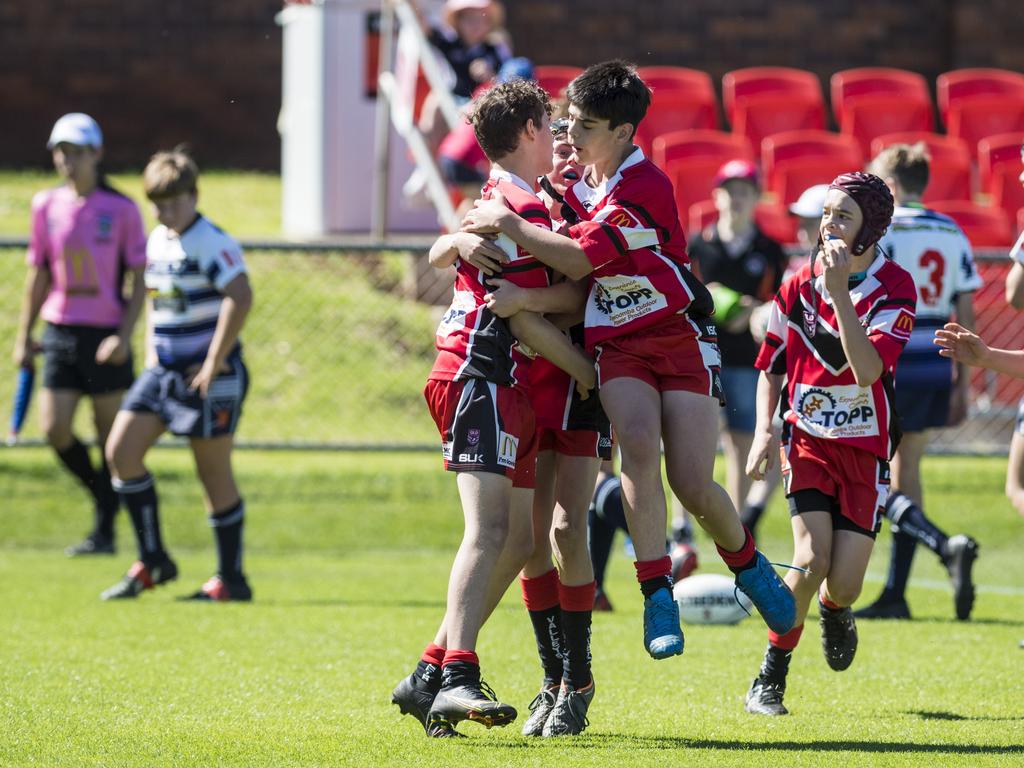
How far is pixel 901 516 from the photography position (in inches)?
288

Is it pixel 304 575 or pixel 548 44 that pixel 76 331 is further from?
pixel 548 44

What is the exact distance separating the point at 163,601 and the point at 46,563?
169cm

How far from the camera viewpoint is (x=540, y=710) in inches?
199

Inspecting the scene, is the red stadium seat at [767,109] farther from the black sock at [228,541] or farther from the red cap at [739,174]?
A: the black sock at [228,541]

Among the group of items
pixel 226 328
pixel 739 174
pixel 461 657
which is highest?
pixel 739 174

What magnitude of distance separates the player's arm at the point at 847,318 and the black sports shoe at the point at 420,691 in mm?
1585

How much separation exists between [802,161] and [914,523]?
248 inches

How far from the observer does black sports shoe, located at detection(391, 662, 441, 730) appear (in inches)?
183

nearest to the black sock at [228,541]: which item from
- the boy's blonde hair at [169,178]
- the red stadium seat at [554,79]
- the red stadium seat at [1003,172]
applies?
the boy's blonde hair at [169,178]

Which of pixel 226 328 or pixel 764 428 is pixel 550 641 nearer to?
pixel 764 428

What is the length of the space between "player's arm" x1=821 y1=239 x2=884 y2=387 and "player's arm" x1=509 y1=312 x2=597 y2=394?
0.77m

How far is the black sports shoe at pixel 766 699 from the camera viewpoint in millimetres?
5185

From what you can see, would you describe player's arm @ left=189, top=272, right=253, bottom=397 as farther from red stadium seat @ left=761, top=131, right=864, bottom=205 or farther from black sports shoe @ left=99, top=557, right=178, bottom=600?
red stadium seat @ left=761, top=131, right=864, bottom=205

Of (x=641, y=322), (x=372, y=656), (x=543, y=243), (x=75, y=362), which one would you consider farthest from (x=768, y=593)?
(x=75, y=362)
